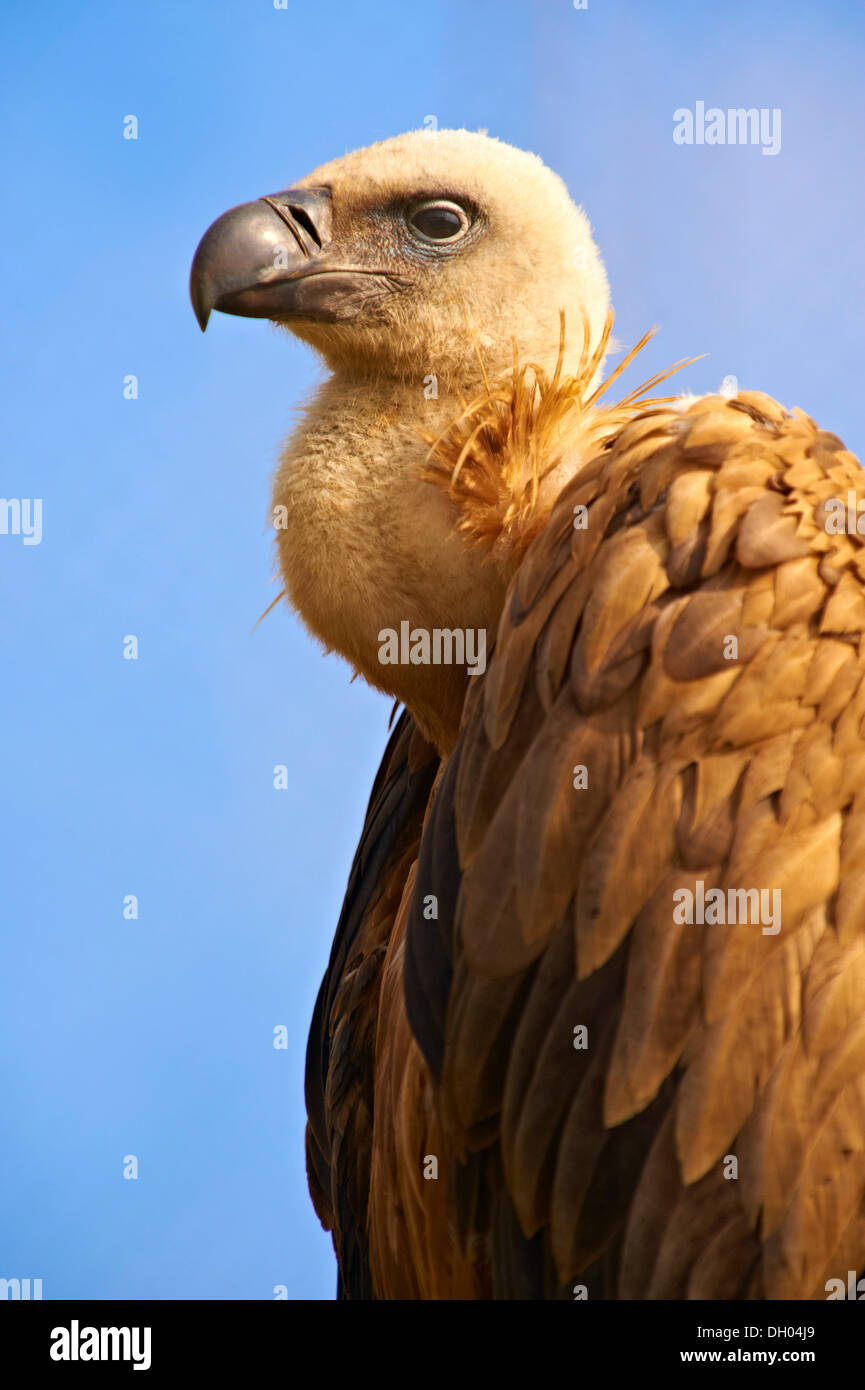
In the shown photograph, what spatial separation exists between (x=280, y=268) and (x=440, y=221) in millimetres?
199

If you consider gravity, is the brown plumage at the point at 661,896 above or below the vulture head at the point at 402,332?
below

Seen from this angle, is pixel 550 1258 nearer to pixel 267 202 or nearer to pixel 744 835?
pixel 744 835

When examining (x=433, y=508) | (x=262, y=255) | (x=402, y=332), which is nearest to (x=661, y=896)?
(x=433, y=508)

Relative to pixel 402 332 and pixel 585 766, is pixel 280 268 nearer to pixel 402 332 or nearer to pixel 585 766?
pixel 402 332

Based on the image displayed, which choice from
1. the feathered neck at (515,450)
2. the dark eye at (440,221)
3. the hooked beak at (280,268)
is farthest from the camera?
the dark eye at (440,221)

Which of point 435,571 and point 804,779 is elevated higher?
point 435,571

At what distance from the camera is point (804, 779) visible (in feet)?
4.56

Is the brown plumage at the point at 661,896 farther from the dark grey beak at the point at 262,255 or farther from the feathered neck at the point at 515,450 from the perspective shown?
the dark grey beak at the point at 262,255

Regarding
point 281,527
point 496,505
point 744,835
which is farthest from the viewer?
point 281,527

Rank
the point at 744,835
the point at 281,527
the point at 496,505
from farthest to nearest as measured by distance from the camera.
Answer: the point at 281,527 → the point at 496,505 → the point at 744,835

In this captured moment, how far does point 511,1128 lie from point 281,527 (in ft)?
2.29

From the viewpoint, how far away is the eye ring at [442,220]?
6.03ft

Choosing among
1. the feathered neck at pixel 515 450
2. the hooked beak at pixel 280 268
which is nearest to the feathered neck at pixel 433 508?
the feathered neck at pixel 515 450

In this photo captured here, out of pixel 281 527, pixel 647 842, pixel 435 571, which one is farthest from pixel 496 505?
pixel 647 842
